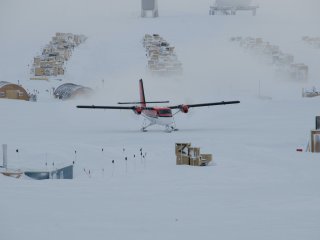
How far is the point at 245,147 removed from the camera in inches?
1591

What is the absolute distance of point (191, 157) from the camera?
34.2 metres

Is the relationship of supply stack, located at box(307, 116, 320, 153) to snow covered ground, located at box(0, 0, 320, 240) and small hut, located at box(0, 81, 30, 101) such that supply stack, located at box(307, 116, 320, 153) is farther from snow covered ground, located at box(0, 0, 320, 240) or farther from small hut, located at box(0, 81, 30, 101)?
small hut, located at box(0, 81, 30, 101)

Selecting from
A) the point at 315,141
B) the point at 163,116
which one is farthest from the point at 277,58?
the point at 315,141

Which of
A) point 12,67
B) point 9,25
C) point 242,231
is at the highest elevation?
point 9,25

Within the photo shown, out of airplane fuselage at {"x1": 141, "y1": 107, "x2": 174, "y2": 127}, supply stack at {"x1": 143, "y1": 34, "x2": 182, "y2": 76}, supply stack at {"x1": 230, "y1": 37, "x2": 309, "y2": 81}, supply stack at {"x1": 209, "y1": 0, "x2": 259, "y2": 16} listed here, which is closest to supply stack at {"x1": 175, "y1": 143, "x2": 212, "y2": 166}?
airplane fuselage at {"x1": 141, "y1": 107, "x2": 174, "y2": 127}

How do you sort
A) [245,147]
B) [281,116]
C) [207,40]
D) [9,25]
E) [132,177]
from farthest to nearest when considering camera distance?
1. [9,25]
2. [207,40]
3. [281,116]
4. [245,147]
5. [132,177]

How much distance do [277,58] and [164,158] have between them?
77185 millimetres

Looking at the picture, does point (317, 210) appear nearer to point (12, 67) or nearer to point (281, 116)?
point (281, 116)

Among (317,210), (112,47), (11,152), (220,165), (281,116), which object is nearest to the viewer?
(317,210)

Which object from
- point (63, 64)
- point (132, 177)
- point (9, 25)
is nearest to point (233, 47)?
point (63, 64)

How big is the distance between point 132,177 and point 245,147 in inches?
480

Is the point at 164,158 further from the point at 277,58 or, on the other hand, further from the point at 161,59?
the point at 277,58

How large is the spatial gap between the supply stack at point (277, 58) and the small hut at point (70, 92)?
106 ft

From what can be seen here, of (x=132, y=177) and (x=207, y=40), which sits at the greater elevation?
(x=207, y=40)
